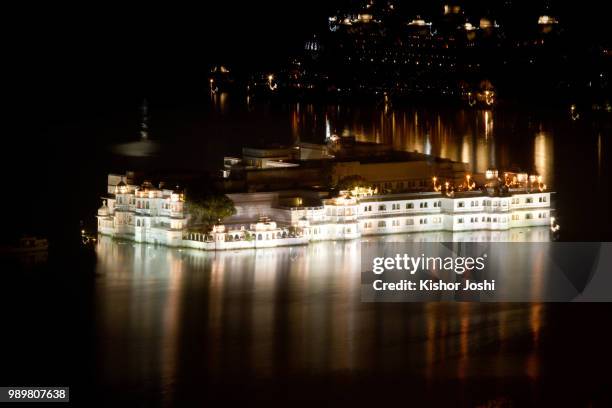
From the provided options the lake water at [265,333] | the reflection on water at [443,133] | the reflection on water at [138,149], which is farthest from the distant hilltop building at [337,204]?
the reflection on water at [138,149]

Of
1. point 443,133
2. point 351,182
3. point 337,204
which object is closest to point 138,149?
point 443,133

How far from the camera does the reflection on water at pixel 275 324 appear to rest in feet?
51.4

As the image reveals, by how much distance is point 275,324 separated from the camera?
16859mm

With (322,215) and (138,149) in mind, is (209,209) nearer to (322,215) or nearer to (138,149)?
(322,215)

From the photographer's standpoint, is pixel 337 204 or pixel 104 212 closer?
pixel 337 204

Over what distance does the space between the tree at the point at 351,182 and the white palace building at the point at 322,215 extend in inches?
4.2

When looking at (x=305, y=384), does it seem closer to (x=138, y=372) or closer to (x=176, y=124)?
(x=138, y=372)

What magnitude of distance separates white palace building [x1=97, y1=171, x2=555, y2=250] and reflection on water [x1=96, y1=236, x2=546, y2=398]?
0.67 feet

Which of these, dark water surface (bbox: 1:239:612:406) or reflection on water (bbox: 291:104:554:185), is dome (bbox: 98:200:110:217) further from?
reflection on water (bbox: 291:104:554:185)

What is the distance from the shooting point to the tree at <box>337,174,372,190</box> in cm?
2059

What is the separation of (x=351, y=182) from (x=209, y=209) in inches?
70.2

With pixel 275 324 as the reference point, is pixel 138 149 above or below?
above

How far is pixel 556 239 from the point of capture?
20.4 meters

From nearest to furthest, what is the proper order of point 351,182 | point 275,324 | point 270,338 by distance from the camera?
point 270,338 → point 275,324 → point 351,182
